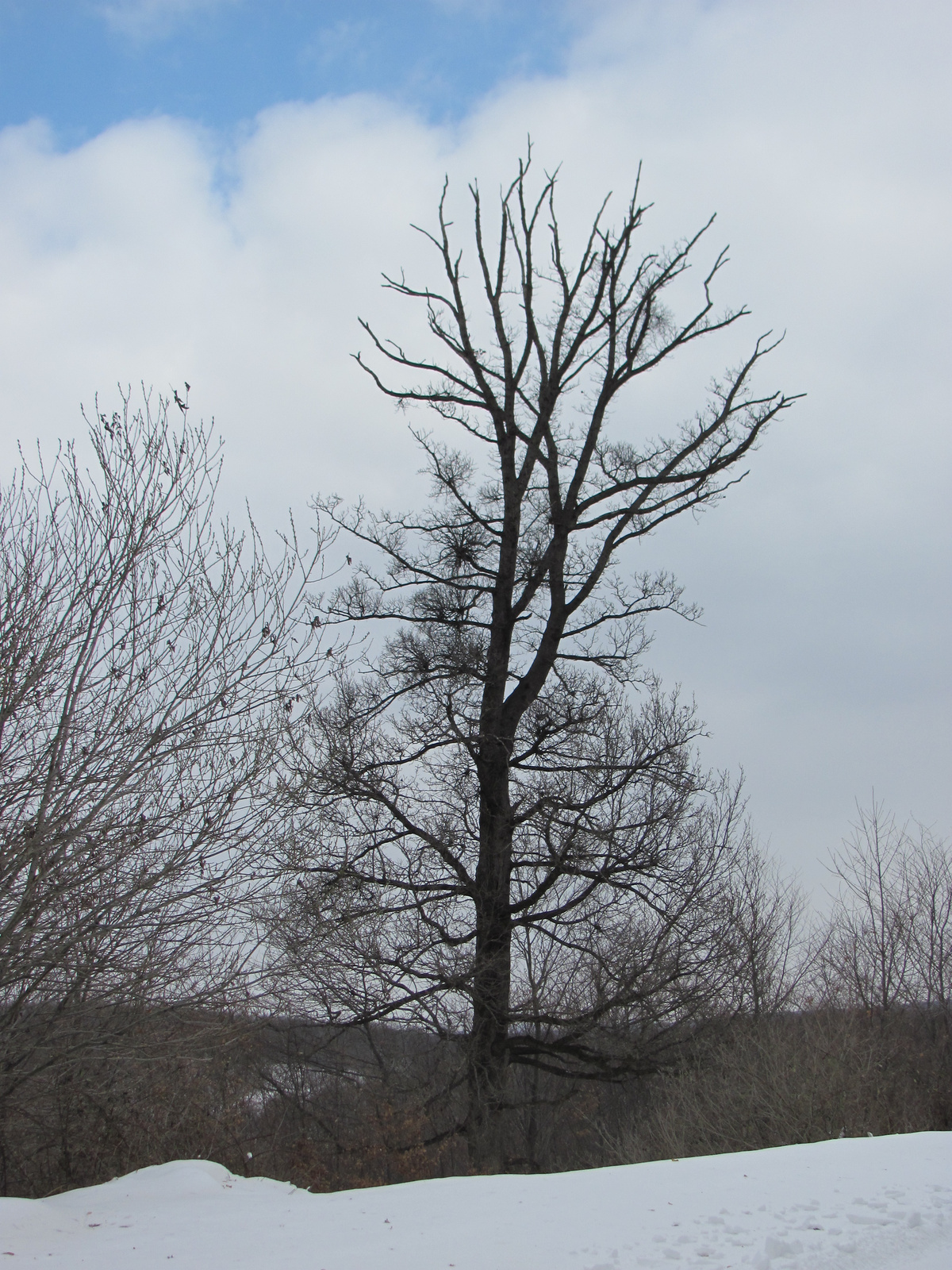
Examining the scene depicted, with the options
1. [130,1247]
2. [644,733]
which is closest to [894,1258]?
[130,1247]

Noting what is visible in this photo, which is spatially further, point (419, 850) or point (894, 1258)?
point (419, 850)

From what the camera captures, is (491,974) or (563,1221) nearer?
(563,1221)

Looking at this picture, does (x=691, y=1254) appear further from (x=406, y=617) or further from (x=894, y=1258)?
(x=406, y=617)

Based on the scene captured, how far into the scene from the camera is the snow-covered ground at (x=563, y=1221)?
4.34m

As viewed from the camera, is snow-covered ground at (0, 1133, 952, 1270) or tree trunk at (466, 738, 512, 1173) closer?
snow-covered ground at (0, 1133, 952, 1270)

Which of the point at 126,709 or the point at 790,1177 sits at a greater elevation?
the point at 126,709

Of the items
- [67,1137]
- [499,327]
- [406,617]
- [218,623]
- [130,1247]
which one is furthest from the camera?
[499,327]

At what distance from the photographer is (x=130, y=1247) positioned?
495 centimetres

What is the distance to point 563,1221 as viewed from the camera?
4.84m

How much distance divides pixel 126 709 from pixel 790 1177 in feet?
17.9

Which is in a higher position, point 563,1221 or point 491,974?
point 491,974

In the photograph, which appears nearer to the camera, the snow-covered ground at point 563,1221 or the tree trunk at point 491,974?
the snow-covered ground at point 563,1221

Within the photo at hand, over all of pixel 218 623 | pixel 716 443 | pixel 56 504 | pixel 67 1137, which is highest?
pixel 716 443

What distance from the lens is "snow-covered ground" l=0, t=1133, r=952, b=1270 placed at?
4340 mm
